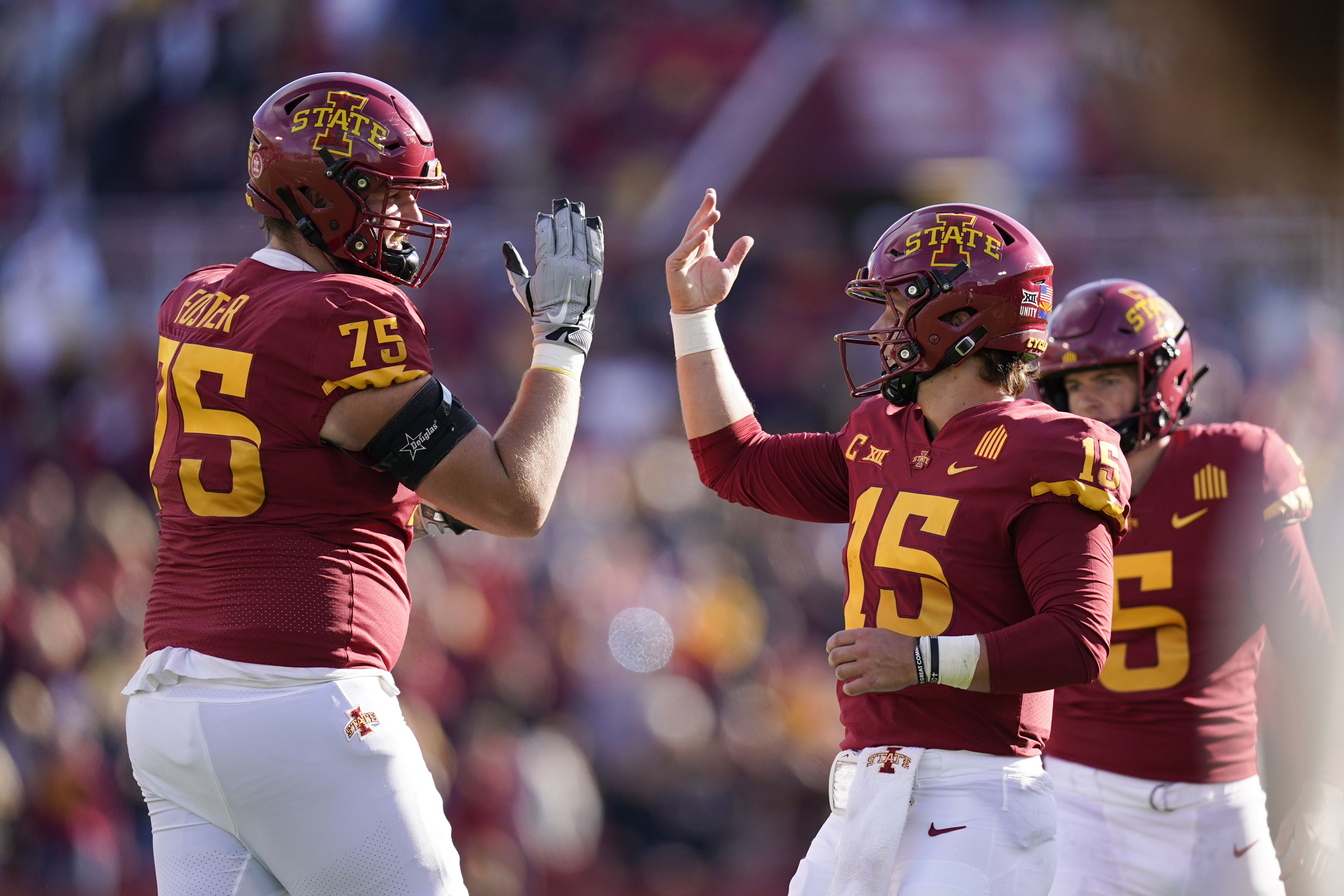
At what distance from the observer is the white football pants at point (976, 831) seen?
298 cm

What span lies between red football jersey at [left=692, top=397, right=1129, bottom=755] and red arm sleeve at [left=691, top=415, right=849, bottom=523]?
12.3 inches

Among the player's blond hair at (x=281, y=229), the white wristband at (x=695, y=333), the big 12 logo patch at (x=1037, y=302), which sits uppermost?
the player's blond hair at (x=281, y=229)

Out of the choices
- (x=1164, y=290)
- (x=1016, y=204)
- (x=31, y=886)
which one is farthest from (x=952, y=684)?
(x=1016, y=204)

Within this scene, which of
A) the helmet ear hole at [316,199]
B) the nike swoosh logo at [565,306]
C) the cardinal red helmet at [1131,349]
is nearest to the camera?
the helmet ear hole at [316,199]

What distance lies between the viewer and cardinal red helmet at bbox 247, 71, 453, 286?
10.7 feet

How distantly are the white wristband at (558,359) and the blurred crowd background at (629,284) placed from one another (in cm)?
225

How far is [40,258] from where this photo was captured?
38.0ft

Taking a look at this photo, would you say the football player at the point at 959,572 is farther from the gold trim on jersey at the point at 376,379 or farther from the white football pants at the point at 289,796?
the gold trim on jersey at the point at 376,379

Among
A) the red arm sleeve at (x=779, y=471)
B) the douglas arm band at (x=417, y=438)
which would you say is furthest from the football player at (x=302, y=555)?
the red arm sleeve at (x=779, y=471)

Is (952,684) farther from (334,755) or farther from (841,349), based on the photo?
(334,755)

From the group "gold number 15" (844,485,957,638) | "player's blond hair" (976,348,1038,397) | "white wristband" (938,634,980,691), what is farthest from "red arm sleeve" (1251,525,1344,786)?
"white wristband" (938,634,980,691)

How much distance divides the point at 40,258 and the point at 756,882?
7382mm

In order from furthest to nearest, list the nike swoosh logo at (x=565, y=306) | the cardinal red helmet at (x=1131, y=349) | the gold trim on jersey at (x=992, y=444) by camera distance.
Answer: the cardinal red helmet at (x=1131, y=349)
the nike swoosh logo at (x=565, y=306)
the gold trim on jersey at (x=992, y=444)

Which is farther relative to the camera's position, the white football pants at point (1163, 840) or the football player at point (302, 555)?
the white football pants at point (1163, 840)
